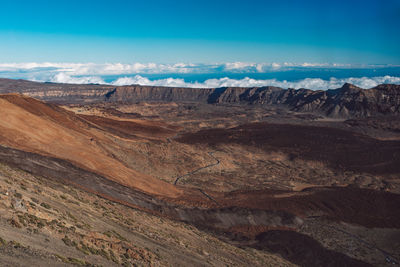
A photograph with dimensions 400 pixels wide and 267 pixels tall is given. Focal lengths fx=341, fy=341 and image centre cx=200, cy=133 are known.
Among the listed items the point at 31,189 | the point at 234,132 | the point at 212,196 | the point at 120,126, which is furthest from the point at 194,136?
the point at 31,189

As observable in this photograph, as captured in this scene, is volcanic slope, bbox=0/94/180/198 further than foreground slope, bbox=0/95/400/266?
Yes

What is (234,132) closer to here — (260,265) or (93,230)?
(260,265)

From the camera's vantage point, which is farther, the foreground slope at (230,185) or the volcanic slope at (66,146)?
the volcanic slope at (66,146)

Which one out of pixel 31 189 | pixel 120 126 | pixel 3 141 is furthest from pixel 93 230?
pixel 120 126

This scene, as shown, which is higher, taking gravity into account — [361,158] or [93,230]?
[93,230]

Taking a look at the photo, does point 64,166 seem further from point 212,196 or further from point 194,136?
point 194,136

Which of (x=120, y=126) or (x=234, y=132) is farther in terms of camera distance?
(x=234, y=132)

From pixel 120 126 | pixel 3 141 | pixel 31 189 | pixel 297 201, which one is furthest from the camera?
pixel 120 126

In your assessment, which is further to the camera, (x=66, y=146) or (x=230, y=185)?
(x=230, y=185)

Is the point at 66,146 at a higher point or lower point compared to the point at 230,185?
higher

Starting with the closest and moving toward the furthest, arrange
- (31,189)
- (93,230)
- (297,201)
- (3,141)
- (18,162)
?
(93,230), (31,189), (18,162), (3,141), (297,201)
